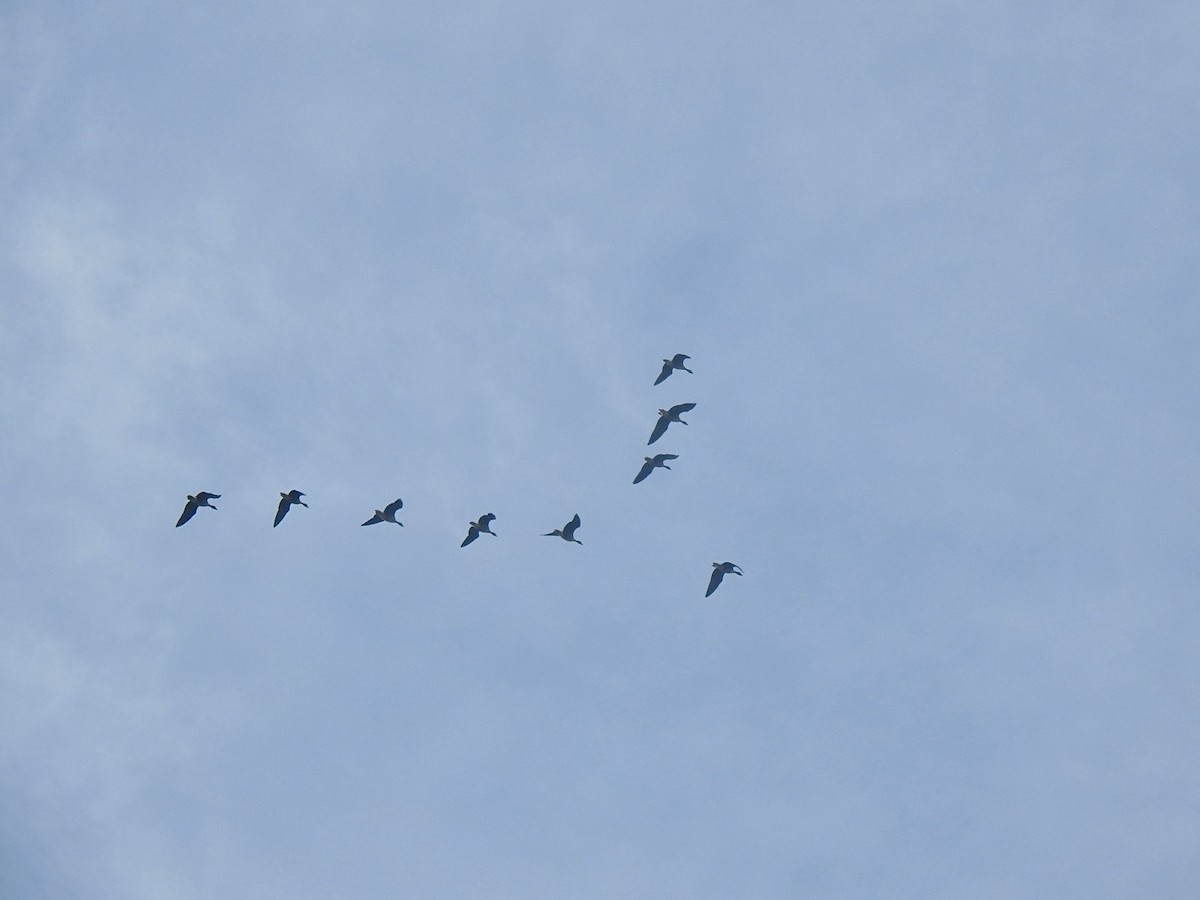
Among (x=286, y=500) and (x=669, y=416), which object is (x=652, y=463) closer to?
(x=669, y=416)

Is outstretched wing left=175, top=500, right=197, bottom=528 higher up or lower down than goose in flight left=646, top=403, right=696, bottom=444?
lower down

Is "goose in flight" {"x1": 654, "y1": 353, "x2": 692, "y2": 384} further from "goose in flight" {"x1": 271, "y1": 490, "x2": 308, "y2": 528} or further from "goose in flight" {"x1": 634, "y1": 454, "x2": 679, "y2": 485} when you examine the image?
"goose in flight" {"x1": 271, "y1": 490, "x2": 308, "y2": 528}

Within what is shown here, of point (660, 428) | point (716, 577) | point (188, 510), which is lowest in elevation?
point (188, 510)

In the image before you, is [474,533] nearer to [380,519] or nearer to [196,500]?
[380,519]

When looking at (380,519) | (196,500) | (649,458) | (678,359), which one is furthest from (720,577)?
(196,500)

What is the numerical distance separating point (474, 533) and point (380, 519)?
671 cm

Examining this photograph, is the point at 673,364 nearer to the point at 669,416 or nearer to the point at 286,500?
the point at 669,416

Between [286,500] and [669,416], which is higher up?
[669,416]

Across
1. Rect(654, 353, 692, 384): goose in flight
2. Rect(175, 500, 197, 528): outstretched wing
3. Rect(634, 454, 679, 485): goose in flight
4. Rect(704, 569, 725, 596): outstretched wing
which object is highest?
Rect(654, 353, 692, 384): goose in flight

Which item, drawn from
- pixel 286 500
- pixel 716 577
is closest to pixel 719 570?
pixel 716 577

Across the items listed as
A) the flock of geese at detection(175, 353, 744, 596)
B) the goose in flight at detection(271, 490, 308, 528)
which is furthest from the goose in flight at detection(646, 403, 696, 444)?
the goose in flight at detection(271, 490, 308, 528)

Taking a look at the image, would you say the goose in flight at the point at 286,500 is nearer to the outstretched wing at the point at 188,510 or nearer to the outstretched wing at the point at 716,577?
the outstretched wing at the point at 188,510

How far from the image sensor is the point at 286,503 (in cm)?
9081

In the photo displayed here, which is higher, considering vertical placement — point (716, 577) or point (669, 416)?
point (669, 416)
